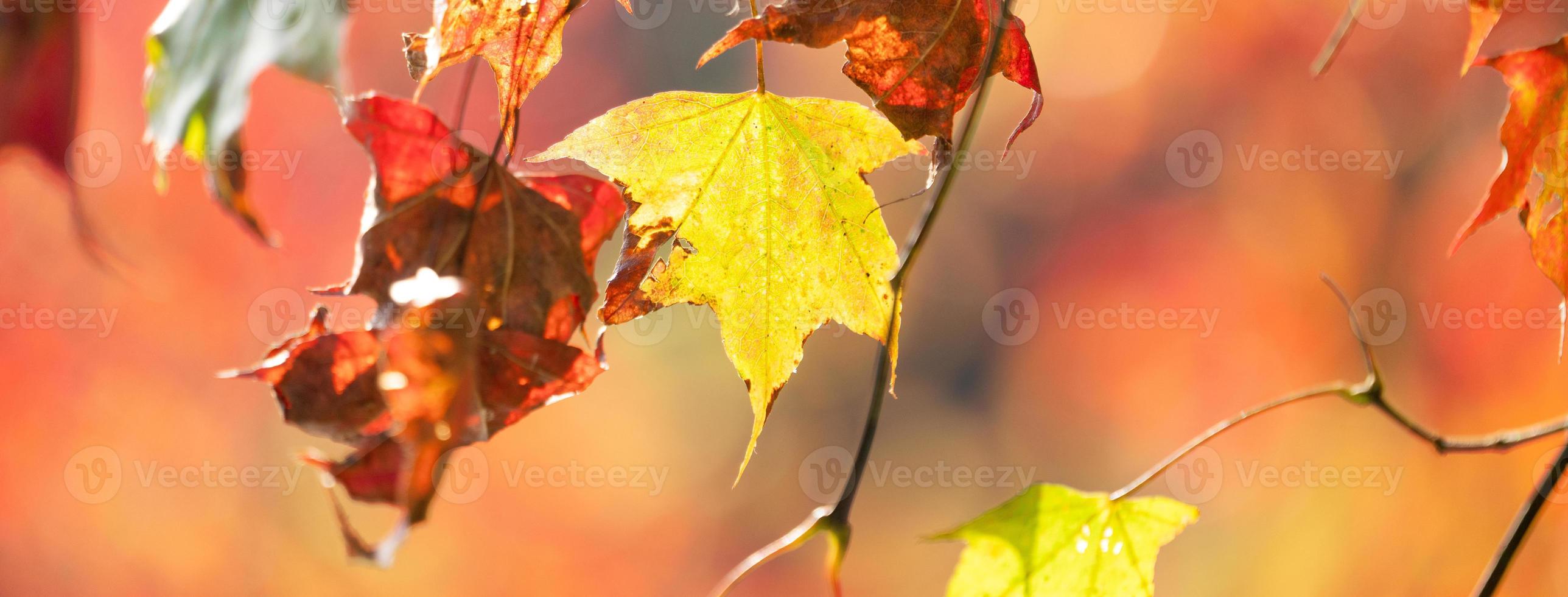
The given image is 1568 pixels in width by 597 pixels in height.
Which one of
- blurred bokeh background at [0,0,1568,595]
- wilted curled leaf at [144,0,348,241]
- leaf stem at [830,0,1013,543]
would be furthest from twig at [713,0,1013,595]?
blurred bokeh background at [0,0,1568,595]

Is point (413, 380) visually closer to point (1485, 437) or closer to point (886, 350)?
point (886, 350)

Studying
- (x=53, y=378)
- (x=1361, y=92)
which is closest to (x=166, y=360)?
(x=53, y=378)

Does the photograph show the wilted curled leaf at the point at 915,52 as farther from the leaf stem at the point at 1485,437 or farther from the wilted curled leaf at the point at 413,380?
the leaf stem at the point at 1485,437

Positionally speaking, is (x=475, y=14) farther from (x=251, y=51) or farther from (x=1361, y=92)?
(x=1361, y=92)

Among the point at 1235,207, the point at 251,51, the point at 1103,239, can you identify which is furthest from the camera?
the point at 1103,239

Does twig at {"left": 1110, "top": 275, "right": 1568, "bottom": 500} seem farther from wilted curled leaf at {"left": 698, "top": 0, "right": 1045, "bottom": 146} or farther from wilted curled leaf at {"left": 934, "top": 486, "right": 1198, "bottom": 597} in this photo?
wilted curled leaf at {"left": 698, "top": 0, "right": 1045, "bottom": 146}
